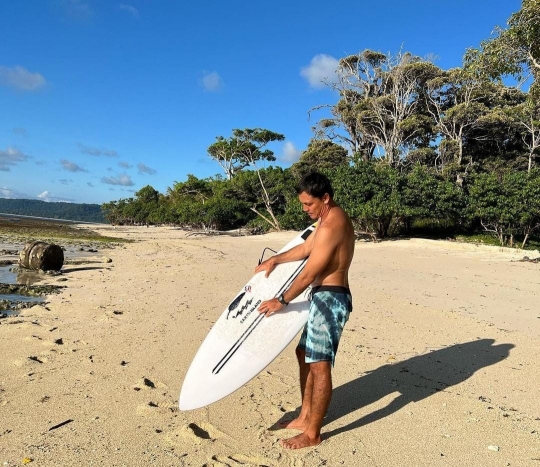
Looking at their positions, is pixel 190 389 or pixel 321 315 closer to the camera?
pixel 321 315

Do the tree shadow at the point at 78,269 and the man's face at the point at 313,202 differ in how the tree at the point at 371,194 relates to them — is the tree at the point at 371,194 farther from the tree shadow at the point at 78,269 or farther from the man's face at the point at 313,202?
the man's face at the point at 313,202

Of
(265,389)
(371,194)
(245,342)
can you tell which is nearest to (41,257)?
(265,389)

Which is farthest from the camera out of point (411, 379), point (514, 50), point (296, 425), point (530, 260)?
point (530, 260)

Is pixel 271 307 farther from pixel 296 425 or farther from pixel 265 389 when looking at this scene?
pixel 265 389

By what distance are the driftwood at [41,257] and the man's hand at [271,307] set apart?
955 cm

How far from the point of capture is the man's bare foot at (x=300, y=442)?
8.92 feet

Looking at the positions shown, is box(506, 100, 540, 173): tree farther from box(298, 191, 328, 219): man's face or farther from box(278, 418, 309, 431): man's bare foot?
box(278, 418, 309, 431): man's bare foot

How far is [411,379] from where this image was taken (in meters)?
3.92

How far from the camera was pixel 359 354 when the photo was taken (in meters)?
4.64

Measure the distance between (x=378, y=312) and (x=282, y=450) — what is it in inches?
162

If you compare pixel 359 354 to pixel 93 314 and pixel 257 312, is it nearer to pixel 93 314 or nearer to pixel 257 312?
pixel 257 312

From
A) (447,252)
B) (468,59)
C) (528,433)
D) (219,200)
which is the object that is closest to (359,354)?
(528,433)

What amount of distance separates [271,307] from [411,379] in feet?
6.06

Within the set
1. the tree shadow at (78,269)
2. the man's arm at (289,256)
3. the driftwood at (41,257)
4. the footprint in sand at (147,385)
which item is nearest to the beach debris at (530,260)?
the man's arm at (289,256)
